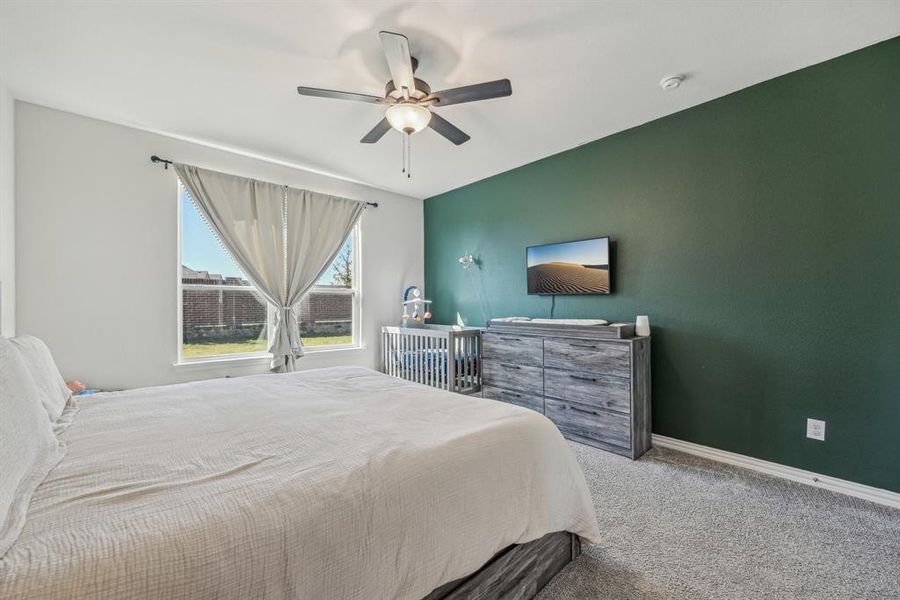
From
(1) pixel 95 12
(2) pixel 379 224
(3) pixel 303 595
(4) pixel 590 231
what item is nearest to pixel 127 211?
(1) pixel 95 12

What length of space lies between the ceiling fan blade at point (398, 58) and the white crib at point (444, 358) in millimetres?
2237

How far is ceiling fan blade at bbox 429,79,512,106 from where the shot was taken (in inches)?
76.3

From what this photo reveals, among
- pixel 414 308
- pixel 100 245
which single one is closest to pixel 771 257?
pixel 414 308

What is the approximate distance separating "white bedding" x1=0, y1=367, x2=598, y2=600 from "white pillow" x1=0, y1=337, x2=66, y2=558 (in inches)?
1.3

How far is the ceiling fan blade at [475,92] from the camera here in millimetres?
1938

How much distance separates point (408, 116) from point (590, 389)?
7.63ft

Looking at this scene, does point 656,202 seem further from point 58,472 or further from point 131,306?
point 131,306

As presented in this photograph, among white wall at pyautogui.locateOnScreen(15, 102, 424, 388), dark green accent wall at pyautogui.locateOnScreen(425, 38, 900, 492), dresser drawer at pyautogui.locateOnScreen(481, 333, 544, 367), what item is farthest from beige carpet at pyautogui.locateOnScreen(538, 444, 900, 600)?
white wall at pyautogui.locateOnScreen(15, 102, 424, 388)

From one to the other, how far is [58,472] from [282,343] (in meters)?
2.66

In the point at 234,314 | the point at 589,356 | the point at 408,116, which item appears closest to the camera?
the point at 408,116

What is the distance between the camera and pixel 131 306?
3.00m

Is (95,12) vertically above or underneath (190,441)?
above

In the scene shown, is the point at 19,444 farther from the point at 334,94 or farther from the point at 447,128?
the point at 447,128

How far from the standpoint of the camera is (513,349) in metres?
3.38
